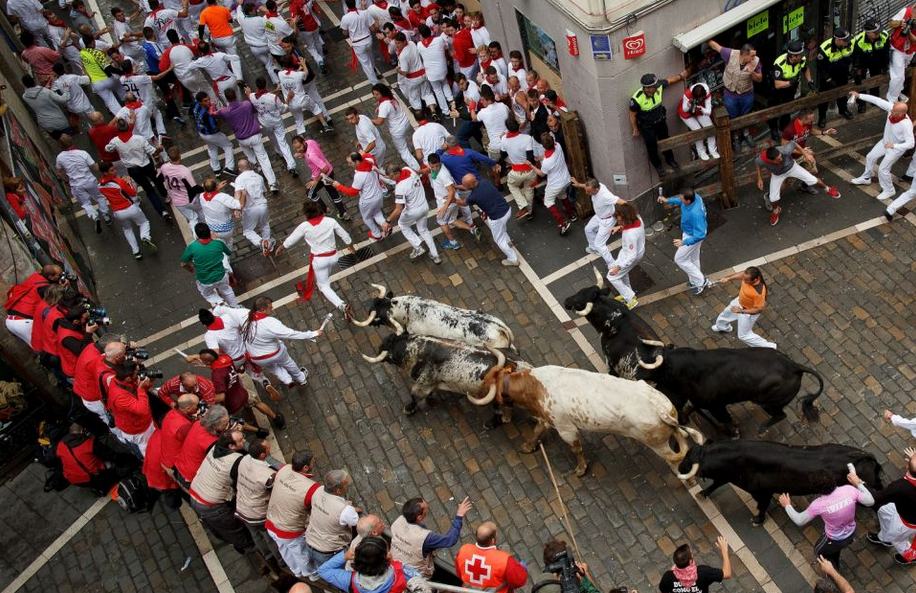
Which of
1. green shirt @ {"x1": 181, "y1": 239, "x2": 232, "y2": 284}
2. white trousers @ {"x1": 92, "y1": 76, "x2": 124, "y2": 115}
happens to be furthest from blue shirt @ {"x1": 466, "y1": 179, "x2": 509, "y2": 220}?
white trousers @ {"x1": 92, "y1": 76, "x2": 124, "y2": 115}

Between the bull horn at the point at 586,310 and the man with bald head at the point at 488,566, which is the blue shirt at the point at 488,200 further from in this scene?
the man with bald head at the point at 488,566

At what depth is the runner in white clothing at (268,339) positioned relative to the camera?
12.6 metres

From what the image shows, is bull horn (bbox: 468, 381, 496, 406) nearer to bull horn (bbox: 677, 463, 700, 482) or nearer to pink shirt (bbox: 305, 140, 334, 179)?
bull horn (bbox: 677, 463, 700, 482)

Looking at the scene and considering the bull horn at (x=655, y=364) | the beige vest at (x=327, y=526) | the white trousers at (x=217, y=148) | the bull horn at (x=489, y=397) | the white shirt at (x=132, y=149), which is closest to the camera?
the beige vest at (x=327, y=526)

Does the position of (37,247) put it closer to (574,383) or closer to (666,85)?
(574,383)

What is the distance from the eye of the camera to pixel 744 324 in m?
12.2

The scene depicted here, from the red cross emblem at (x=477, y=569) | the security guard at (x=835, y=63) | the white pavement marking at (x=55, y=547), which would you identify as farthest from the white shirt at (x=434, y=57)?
the red cross emblem at (x=477, y=569)

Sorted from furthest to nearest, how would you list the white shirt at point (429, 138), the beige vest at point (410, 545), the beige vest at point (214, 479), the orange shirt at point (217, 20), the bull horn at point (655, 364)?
the orange shirt at point (217, 20) < the white shirt at point (429, 138) < the bull horn at point (655, 364) < the beige vest at point (214, 479) < the beige vest at point (410, 545)

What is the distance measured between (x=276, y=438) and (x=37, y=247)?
551 cm

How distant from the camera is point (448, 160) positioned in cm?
1484

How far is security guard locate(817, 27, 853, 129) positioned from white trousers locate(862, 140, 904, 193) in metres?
1.32

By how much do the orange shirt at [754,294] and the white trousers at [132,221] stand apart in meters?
10.8

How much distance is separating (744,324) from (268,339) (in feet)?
22.0

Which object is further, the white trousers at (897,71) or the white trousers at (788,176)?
the white trousers at (897,71)
